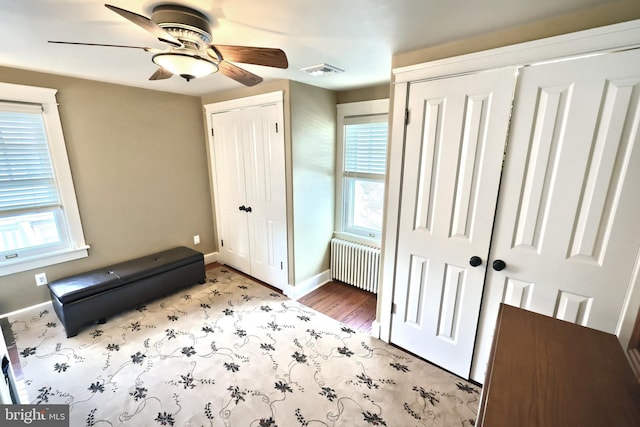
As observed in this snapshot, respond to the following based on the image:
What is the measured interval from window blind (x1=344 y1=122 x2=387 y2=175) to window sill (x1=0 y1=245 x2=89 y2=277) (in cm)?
293

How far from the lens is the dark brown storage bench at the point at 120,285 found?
231 cm

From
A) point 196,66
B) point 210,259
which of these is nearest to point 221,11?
point 196,66

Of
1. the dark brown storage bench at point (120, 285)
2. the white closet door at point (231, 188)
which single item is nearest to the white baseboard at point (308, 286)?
the white closet door at point (231, 188)

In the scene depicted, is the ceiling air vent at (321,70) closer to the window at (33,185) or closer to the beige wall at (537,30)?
the beige wall at (537,30)

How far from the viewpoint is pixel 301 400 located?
5.80ft

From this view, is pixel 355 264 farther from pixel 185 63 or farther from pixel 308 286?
pixel 185 63

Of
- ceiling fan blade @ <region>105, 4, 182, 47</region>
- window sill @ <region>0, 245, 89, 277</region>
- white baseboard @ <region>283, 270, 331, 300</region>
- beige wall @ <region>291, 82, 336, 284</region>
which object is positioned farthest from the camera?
white baseboard @ <region>283, 270, 331, 300</region>

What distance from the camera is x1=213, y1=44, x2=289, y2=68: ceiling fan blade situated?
1.33m

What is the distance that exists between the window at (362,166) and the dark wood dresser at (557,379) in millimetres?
2042

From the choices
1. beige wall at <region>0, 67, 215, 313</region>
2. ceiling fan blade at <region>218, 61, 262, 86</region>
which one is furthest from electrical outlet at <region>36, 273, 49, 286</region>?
Result: ceiling fan blade at <region>218, 61, 262, 86</region>

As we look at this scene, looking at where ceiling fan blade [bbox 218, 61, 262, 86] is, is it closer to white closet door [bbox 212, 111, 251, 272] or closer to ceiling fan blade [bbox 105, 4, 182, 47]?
ceiling fan blade [bbox 105, 4, 182, 47]

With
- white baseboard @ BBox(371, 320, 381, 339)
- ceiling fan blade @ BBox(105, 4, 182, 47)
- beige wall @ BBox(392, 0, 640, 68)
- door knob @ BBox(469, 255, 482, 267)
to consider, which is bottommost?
white baseboard @ BBox(371, 320, 381, 339)

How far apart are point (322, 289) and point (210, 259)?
69.2 inches

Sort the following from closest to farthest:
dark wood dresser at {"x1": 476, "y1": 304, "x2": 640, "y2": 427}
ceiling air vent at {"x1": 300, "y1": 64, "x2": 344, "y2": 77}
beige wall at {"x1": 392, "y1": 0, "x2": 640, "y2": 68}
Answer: dark wood dresser at {"x1": 476, "y1": 304, "x2": 640, "y2": 427}
beige wall at {"x1": 392, "y1": 0, "x2": 640, "y2": 68}
ceiling air vent at {"x1": 300, "y1": 64, "x2": 344, "y2": 77}
